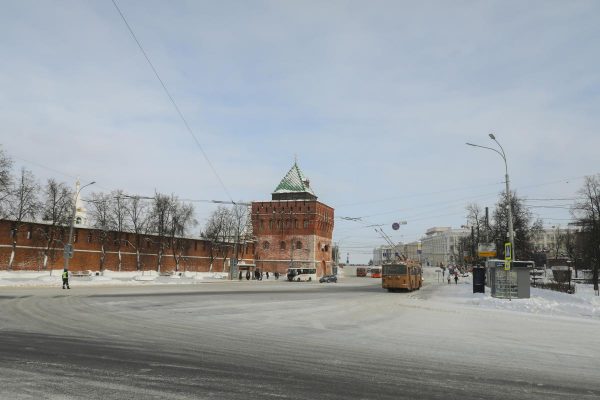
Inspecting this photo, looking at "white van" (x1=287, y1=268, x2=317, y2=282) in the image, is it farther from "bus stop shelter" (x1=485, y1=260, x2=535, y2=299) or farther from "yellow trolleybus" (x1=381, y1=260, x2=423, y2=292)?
"bus stop shelter" (x1=485, y1=260, x2=535, y2=299)

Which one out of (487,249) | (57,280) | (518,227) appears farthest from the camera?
(518,227)

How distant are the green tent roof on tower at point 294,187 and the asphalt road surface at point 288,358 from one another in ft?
244

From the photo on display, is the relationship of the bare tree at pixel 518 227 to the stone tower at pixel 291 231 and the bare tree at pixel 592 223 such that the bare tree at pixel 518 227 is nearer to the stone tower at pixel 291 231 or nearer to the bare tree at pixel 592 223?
the bare tree at pixel 592 223

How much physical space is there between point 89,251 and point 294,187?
4237 centimetres

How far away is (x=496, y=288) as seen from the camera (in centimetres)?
2525

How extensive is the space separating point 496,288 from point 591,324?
32.6 ft

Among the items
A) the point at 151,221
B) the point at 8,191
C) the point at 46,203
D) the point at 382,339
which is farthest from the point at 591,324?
the point at 151,221

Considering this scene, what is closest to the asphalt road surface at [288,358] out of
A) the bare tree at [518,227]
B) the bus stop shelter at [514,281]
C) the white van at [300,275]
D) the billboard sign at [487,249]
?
the bus stop shelter at [514,281]

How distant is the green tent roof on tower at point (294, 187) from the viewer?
3541 inches

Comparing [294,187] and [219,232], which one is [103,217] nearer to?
[219,232]

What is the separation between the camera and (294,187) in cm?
9094

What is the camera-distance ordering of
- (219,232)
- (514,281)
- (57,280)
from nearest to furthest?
(514,281)
(57,280)
(219,232)

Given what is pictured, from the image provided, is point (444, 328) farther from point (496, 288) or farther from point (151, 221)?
point (151, 221)

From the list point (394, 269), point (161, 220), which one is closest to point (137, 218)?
point (161, 220)
